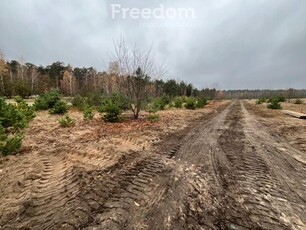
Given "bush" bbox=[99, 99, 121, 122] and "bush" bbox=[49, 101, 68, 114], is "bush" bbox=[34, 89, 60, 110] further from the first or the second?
"bush" bbox=[99, 99, 121, 122]

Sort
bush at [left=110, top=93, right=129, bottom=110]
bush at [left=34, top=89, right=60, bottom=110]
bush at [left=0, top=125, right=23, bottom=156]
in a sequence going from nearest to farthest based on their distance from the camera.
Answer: bush at [left=0, top=125, right=23, bottom=156]
bush at [left=110, top=93, right=129, bottom=110]
bush at [left=34, top=89, right=60, bottom=110]

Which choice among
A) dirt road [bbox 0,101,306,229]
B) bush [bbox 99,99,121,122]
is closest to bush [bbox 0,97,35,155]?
dirt road [bbox 0,101,306,229]

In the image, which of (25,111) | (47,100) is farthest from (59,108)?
(25,111)

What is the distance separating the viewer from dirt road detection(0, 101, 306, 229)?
8.18 ft

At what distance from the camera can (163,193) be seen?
10.4ft

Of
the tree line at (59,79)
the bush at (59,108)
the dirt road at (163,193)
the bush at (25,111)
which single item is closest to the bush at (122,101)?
the bush at (59,108)

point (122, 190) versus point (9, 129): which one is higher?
point (9, 129)

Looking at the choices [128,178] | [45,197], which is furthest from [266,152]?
[45,197]

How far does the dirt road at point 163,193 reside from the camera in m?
2.49

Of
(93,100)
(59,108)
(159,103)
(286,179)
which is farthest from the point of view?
(159,103)

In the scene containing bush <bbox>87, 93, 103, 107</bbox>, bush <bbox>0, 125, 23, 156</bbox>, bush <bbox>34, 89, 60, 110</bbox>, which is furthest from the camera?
bush <bbox>87, 93, 103, 107</bbox>

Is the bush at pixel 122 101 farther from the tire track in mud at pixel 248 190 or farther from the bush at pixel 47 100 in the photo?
the tire track in mud at pixel 248 190

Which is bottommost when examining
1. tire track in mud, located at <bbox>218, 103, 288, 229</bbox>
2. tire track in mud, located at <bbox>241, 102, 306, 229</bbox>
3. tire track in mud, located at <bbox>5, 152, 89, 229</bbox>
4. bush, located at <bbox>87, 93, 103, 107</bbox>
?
tire track in mud, located at <bbox>241, 102, 306, 229</bbox>

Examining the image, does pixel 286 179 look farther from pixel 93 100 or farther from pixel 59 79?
pixel 59 79
